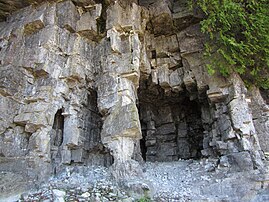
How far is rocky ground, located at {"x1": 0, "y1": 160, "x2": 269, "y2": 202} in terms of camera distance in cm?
595

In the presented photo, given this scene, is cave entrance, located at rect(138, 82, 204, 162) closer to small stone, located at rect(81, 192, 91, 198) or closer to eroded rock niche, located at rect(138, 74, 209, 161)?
eroded rock niche, located at rect(138, 74, 209, 161)

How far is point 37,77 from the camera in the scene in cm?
838

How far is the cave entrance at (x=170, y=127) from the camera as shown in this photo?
12430 millimetres

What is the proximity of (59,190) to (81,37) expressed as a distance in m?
5.60

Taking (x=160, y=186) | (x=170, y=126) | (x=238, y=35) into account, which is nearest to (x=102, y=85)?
(x=160, y=186)

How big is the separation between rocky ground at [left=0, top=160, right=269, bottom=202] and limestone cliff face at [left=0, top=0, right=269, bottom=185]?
511 millimetres

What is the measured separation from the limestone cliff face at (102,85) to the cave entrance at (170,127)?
6.15ft

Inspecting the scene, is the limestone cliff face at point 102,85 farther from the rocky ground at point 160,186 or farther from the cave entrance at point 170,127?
the cave entrance at point 170,127

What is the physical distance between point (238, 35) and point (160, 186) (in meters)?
5.73

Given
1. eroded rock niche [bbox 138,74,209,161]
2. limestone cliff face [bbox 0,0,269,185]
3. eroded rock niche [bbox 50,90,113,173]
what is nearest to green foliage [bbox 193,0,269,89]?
limestone cliff face [bbox 0,0,269,185]

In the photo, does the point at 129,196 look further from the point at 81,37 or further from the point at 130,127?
the point at 81,37

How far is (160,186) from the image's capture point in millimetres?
7203

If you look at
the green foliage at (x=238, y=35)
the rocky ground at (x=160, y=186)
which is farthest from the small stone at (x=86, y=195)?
the green foliage at (x=238, y=35)

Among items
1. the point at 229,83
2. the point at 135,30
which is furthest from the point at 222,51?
the point at 135,30
